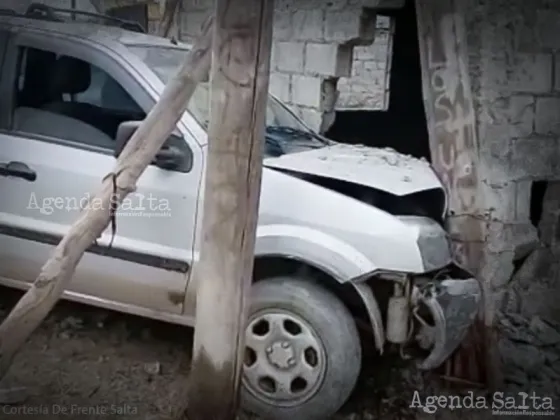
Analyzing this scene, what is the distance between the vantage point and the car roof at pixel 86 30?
97.7 inches

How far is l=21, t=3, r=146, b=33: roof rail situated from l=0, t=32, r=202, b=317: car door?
0.14 meters

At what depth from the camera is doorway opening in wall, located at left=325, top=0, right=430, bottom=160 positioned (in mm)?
2584

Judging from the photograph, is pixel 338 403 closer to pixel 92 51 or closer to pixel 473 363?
pixel 473 363

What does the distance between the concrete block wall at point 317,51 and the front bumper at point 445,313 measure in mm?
816

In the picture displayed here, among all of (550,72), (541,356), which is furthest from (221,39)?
(541,356)

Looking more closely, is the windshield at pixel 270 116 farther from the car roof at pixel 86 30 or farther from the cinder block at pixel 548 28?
the cinder block at pixel 548 28

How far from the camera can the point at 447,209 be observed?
244cm

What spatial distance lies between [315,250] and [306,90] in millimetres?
880

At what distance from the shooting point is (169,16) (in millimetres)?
2850

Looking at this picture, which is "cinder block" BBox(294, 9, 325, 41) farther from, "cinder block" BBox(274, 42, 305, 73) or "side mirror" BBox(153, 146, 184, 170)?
"side mirror" BBox(153, 146, 184, 170)

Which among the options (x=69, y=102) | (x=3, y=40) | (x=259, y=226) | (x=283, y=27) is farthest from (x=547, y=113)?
(x=3, y=40)

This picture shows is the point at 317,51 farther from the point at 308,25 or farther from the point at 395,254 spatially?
the point at 395,254

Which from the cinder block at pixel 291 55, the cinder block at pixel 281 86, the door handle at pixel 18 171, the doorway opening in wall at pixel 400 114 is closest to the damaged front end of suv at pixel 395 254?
the doorway opening in wall at pixel 400 114

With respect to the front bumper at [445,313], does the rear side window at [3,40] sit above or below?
above
